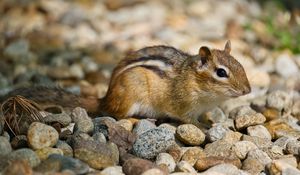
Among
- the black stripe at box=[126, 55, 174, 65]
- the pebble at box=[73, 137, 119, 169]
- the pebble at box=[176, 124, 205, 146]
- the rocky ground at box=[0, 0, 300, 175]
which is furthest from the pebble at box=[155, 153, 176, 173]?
the black stripe at box=[126, 55, 174, 65]

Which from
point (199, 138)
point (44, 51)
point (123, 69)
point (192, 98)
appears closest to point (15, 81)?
point (44, 51)

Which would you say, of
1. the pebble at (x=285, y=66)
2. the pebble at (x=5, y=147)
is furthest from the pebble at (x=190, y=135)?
the pebble at (x=285, y=66)

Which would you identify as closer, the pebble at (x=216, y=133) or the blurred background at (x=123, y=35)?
the pebble at (x=216, y=133)

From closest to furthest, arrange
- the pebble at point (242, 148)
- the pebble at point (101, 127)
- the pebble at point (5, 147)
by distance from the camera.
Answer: the pebble at point (5, 147), the pebble at point (242, 148), the pebble at point (101, 127)

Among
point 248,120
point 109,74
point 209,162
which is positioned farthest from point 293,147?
point 109,74

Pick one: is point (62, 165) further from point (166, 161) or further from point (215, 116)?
point (215, 116)

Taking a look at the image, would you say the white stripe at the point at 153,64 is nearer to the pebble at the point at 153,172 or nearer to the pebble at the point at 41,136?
the pebble at the point at 41,136

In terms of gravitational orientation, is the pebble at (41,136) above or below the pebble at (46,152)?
above

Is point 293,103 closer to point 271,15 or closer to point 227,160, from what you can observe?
point 227,160
